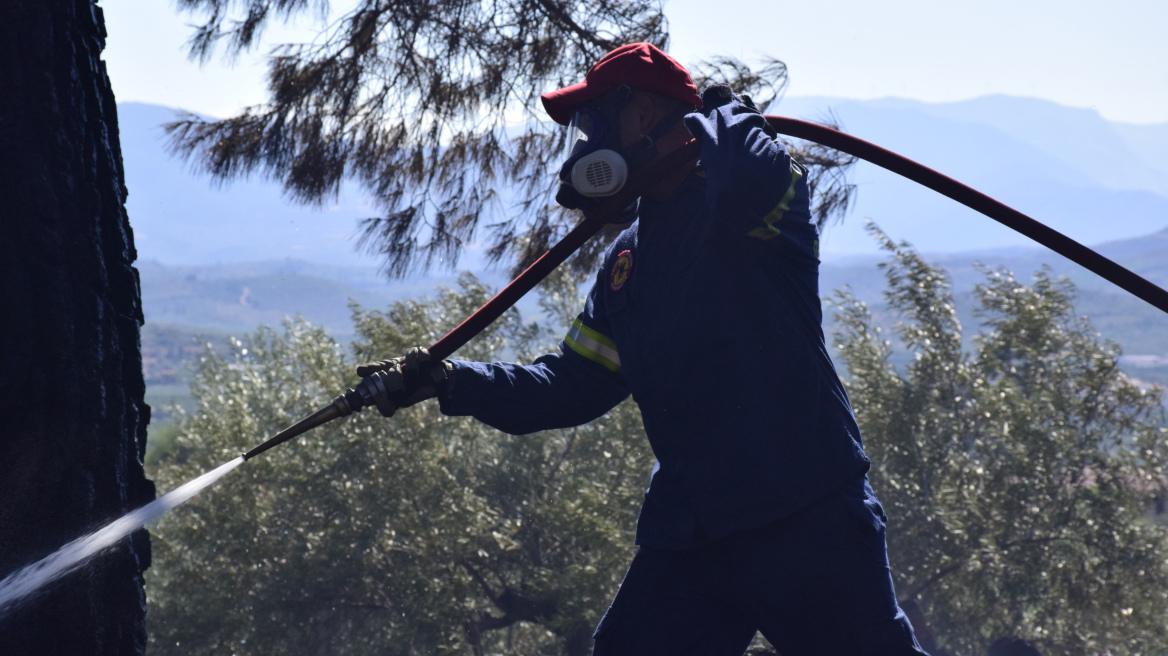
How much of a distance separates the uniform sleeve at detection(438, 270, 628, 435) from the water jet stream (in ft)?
2.34

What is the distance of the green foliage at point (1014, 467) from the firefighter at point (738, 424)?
976 cm

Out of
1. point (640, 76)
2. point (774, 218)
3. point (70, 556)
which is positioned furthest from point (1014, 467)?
point (70, 556)

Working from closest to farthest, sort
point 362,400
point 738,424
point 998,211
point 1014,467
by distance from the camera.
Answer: point 738,424, point 362,400, point 998,211, point 1014,467

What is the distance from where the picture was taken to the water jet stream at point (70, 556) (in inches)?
67.1

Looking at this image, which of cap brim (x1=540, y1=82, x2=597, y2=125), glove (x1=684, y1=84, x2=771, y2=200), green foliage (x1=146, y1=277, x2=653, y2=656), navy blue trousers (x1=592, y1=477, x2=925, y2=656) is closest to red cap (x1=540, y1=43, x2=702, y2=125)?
cap brim (x1=540, y1=82, x2=597, y2=125)

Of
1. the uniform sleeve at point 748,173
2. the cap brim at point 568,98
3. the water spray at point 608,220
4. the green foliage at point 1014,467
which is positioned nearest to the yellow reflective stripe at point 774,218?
the uniform sleeve at point 748,173

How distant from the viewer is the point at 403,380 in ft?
7.20

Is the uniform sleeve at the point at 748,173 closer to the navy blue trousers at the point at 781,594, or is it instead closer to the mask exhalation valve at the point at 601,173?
the mask exhalation valve at the point at 601,173

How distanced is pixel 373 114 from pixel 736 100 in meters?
3.53

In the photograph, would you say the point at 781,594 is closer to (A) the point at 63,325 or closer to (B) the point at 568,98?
(B) the point at 568,98

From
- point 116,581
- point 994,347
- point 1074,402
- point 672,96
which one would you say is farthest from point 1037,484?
point 116,581

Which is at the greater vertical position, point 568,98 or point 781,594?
point 568,98

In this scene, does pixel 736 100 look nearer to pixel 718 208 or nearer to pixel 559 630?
pixel 718 208

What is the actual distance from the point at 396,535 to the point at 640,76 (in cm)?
854
